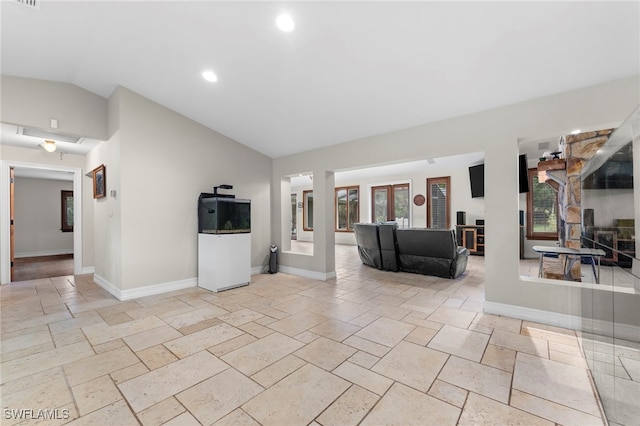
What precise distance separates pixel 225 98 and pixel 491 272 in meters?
3.98

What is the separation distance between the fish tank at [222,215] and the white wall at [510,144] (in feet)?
8.36

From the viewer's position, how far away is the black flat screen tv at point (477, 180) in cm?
691

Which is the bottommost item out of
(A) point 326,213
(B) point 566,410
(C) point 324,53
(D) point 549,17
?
(B) point 566,410

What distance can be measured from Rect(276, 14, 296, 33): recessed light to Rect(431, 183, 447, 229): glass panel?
6876 mm

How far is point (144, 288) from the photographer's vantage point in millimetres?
3820

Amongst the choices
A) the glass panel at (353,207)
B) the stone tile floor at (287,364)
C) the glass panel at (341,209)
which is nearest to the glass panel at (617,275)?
the stone tile floor at (287,364)

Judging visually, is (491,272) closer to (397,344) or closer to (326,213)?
(397,344)

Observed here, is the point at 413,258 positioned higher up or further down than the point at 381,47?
further down

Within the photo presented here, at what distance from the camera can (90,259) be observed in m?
5.52

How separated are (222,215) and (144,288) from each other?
58.2 inches

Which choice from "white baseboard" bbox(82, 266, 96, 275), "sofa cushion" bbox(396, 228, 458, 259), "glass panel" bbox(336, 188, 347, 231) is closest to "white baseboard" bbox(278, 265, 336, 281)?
"sofa cushion" bbox(396, 228, 458, 259)

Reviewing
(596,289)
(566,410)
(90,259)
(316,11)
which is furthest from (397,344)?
(90,259)

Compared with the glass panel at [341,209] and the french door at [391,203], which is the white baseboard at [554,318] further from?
the glass panel at [341,209]

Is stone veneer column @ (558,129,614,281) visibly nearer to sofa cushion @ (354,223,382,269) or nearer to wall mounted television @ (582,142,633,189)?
wall mounted television @ (582,142,633,189)
